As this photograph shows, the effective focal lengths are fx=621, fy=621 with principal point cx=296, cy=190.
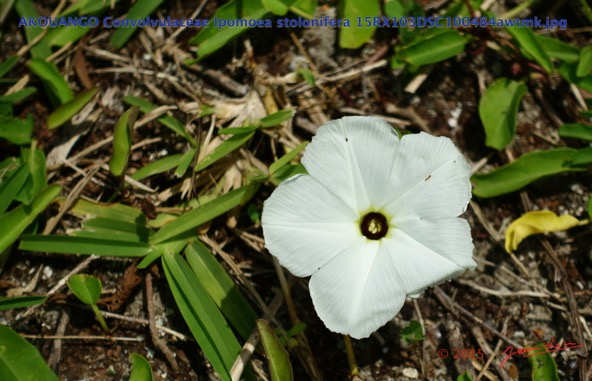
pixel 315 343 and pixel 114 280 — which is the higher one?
pixel 114 280

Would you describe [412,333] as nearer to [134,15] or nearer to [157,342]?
[157,342]

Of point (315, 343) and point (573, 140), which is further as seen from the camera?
point (573, 140)

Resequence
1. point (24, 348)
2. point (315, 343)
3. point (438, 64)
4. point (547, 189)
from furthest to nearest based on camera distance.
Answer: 1. point (438, 64)
2. point (547, 189)
3. point (315, 343)
4. point (24, 348)

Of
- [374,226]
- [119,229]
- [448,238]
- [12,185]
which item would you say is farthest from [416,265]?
[12,185]

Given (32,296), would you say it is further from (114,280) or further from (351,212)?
(351,212)

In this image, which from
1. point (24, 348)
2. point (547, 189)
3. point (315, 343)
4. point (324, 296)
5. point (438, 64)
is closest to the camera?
point (324, 296)

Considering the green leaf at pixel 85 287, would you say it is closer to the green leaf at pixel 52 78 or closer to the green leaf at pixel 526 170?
the green leaf at pixel 52 78

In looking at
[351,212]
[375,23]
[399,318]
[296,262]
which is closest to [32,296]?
[296,262]

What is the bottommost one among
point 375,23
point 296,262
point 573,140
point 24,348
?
point 573,140

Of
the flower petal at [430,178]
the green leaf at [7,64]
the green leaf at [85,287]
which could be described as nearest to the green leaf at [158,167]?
the green leaf at [85,287]

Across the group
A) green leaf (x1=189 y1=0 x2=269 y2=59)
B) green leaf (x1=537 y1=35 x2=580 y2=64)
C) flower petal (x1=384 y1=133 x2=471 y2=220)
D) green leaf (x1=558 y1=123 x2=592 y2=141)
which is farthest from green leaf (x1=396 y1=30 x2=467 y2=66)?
flower petal (x1=384 y1=133 x2=471 y2=220)
